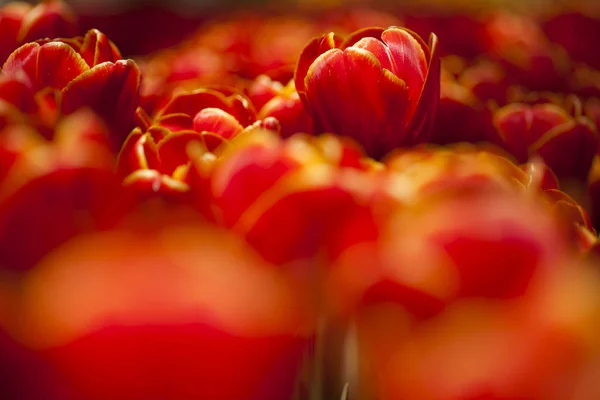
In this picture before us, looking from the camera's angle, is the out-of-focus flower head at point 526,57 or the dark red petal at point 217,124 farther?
the out-of-focus flower head at point 526,57

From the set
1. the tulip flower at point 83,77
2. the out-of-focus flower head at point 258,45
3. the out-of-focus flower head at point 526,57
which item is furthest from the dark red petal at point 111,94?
the out-of-focus flower head at point 526,57

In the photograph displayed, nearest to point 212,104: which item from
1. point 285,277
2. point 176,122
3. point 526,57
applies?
point 176,122

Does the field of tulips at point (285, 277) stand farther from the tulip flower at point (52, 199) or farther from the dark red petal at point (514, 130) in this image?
the dark red petal at point (514, 130)

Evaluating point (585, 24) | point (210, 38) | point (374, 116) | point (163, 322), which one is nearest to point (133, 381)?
point (163, 322)

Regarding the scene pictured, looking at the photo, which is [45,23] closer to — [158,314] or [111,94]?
[111,94]

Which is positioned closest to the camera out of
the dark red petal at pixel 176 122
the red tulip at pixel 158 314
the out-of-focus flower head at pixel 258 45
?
the red tulip at pixel 158 314

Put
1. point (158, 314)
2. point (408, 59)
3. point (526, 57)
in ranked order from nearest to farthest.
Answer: point (158, 314), point (408, 59), point (526, 57)

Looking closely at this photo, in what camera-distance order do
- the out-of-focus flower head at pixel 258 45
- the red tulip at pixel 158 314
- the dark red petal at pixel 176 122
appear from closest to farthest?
1. the red tulip at pixel 158 314
2. the dark red petal at pixel 176 122
3. the out-of-focus flower head at pixel 258 45

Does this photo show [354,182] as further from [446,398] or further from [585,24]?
[585,24]
